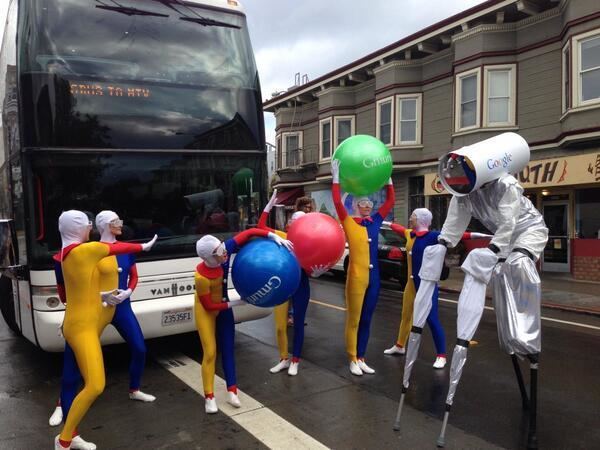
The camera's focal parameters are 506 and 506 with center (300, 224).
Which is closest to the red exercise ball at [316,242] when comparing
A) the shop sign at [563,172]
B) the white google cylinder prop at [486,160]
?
the white google cylinder prop at [486,160]

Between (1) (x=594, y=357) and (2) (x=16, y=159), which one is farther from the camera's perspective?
(1) (x=594, y=357)

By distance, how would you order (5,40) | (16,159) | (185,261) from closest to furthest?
(16,159), (185,261), (5,40)

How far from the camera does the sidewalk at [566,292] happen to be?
1002cm

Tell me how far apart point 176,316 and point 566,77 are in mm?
12272

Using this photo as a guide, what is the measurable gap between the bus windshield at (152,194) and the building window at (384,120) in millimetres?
13542

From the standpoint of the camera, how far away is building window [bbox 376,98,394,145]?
1875 cm

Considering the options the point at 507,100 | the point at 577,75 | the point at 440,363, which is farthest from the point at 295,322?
the point at 507,100

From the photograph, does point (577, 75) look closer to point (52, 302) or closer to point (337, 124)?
point (337, 124)

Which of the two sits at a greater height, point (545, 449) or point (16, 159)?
point (16, 159)

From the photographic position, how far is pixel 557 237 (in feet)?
47.2

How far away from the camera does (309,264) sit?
15.4 ft

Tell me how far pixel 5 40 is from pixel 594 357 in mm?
8149

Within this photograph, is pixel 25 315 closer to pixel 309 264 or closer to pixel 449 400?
pixel 309 264

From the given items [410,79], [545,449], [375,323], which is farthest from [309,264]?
[410,79]
